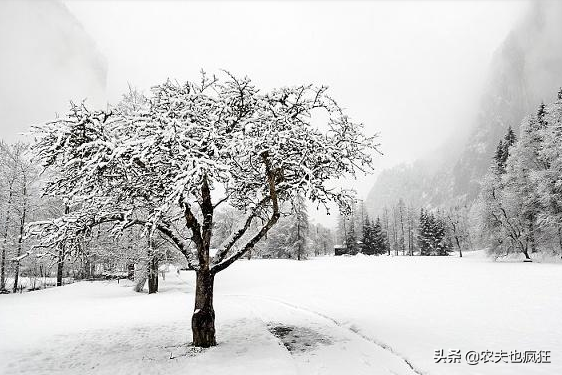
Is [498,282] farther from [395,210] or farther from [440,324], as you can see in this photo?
[395,210]

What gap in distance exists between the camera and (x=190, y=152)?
7.88 metres

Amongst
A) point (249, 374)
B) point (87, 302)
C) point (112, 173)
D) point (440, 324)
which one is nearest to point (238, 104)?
point (112, 173)

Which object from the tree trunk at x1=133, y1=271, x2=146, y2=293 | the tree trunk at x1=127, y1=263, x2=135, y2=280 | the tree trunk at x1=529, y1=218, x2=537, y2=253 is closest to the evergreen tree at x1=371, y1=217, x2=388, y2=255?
the tree trunk at x1=529, y1=218, x2=537, y2=253

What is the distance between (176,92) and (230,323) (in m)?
10.0

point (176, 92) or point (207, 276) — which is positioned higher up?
point (176, 92)

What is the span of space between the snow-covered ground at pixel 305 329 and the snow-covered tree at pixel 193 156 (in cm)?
202

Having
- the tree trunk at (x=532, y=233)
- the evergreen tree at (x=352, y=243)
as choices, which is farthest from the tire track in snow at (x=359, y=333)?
the evergreen tree at (x=352, y=243)

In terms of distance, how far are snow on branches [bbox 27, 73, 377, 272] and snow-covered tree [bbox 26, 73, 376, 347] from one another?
3cm

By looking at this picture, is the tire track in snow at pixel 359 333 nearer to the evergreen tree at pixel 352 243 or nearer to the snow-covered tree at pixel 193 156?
the snow-covered tree at pixel 193 156

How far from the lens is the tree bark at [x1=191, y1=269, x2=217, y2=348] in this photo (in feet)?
34.8

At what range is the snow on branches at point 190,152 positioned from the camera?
7.95 metres

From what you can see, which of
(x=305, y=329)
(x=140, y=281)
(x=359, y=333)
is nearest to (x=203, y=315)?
(x=305, y=329)

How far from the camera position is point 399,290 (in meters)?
22.1

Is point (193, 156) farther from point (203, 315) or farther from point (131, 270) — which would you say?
point (131, 270)
